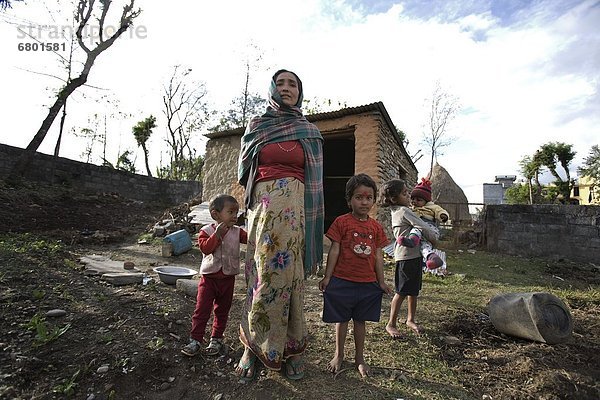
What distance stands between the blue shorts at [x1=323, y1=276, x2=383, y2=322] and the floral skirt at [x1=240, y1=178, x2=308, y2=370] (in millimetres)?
201

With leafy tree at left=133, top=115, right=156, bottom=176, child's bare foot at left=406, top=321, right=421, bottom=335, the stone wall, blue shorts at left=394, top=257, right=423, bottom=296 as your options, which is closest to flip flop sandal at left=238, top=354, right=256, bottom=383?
blue shorts at left=394, top=257, right=423, bottom=296

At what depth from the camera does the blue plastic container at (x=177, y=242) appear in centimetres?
577

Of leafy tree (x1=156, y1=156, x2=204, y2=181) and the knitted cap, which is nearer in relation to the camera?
the knitted cap

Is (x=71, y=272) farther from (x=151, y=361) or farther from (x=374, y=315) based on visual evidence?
(x=374, y=315)

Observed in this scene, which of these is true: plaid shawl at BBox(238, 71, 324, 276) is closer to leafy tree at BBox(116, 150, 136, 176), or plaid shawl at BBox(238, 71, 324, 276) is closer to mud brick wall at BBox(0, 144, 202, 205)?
mud brick wall at BBox(0, 144, 202, 205)

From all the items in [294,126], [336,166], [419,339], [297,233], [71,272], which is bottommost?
[419,339]

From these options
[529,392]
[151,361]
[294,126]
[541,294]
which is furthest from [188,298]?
[541,294]

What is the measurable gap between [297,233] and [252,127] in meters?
0.82

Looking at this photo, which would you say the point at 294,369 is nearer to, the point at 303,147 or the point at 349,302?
the point at 349,302

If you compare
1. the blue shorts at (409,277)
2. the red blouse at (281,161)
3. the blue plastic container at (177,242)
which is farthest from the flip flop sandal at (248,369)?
the blue plastic container at (177,242)

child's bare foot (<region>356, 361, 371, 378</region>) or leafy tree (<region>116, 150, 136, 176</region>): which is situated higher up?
leafy tree (<region>116, 150, 136, 176</region>)

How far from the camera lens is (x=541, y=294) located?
8.23ft

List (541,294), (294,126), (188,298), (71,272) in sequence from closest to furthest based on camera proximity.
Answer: (294,126) < (541,294) < (188,298) < (71,272)

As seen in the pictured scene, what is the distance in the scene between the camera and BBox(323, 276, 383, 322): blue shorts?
200cm
